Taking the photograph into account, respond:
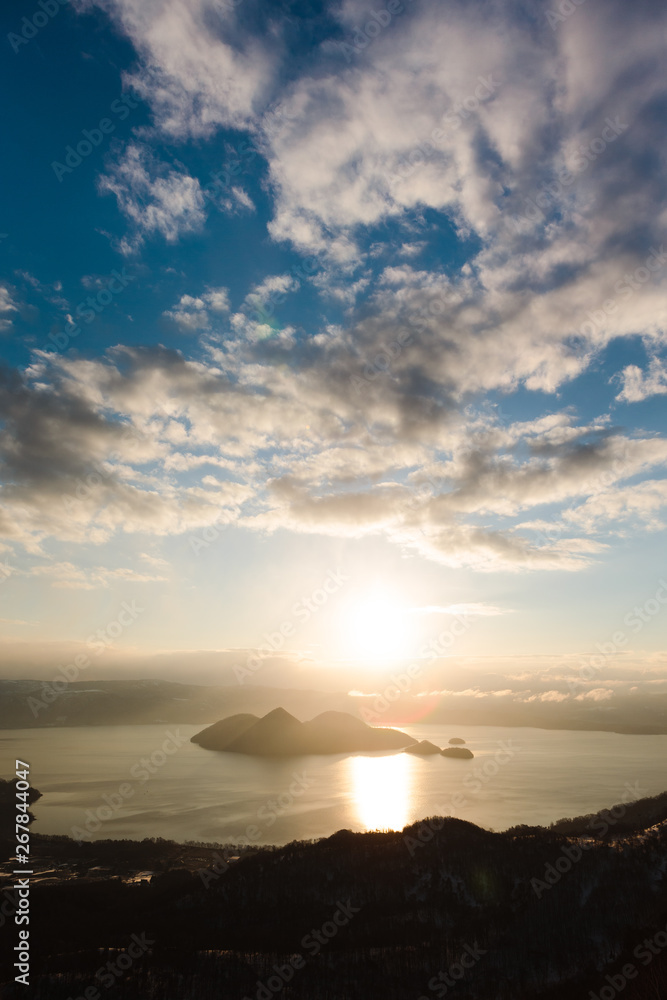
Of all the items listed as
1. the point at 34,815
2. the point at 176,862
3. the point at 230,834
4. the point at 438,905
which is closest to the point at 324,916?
the point at 438,905

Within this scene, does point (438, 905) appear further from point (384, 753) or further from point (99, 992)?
point (384, 753)

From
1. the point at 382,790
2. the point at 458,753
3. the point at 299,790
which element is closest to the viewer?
the point at 299,790

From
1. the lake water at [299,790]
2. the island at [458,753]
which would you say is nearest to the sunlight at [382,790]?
the lake water at [299,790]

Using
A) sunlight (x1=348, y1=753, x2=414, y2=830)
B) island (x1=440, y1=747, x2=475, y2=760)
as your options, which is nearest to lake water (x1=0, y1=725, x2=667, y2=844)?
sunlight (x1=348, y1=753, x2=414, y2=830)

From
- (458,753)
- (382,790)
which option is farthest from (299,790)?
(458,753)

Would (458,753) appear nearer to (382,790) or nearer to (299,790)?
(382,790)

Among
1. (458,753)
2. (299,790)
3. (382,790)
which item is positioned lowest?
(458,753)
